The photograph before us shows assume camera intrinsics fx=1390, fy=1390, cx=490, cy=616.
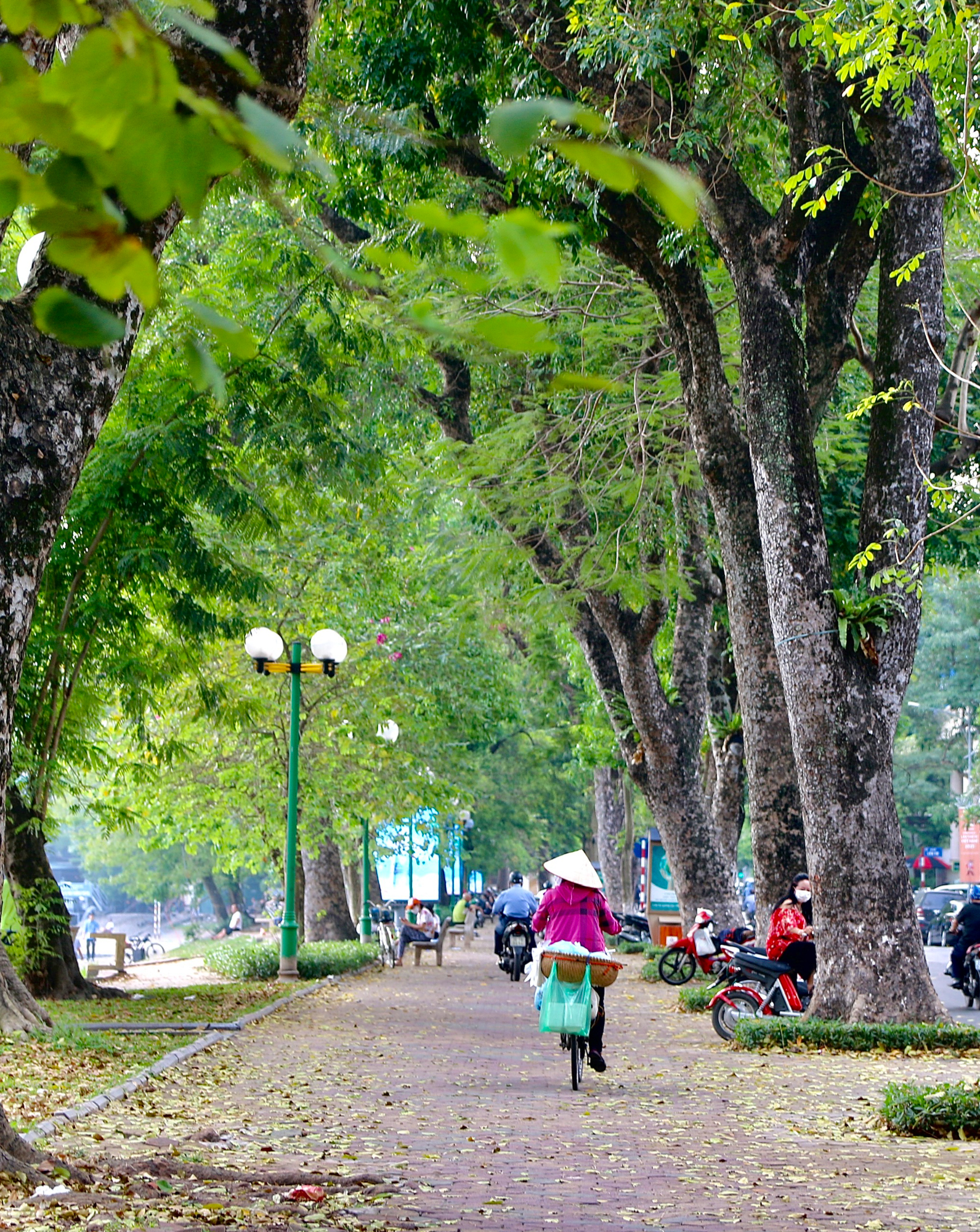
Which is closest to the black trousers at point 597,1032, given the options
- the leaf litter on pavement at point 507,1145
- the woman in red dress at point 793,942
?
the leaf litter on pavement at point 507,1145

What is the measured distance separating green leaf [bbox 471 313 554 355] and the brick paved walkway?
4.90 m

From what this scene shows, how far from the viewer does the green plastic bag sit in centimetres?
1048

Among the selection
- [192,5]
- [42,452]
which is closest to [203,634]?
[42,452]

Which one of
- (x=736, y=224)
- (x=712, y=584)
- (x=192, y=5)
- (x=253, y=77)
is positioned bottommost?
(x=253, y=77)

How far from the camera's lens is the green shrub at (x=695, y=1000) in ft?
57.4

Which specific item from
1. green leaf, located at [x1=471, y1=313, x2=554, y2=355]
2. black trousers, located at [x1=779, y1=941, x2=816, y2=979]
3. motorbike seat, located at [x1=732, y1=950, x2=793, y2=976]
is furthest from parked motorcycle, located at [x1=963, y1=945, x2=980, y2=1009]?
green leaf, located at [x1=471, y1=313, x2=554, y2=355]

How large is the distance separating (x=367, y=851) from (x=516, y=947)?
7637 mm

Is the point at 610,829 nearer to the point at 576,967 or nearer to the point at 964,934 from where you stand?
the point at 964,934

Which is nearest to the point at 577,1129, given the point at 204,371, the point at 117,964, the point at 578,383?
the point at 578,383

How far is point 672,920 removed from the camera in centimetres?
3050

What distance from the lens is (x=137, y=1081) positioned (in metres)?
9.45

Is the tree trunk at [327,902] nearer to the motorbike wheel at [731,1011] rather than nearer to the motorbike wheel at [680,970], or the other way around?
the motorbike wheel at [680,970]

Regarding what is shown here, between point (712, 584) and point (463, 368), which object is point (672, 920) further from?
point (463, 368)

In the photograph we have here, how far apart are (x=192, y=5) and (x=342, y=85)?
14780 mm
